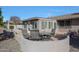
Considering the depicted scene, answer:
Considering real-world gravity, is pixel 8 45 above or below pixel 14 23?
below

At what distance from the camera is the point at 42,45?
3305 mm

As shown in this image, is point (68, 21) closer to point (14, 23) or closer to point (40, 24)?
point (40, 24)

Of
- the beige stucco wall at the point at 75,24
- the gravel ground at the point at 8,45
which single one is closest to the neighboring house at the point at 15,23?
the gravel ground at the point at 8,45

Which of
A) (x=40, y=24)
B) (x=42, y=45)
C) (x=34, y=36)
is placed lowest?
(x=42, y=45)

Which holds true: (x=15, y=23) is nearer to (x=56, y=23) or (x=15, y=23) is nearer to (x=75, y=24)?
(x=56, y=23)

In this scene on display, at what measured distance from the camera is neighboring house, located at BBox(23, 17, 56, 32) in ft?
10.6

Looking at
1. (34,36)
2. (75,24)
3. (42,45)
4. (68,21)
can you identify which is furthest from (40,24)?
(75,24)

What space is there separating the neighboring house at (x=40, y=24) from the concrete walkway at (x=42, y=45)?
0.88 feet

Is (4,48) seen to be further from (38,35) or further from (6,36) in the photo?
(38,35)

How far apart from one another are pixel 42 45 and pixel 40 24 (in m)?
0.43

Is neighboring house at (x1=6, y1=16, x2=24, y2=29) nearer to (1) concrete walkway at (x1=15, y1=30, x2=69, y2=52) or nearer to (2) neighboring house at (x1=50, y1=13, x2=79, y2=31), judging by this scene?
(1) concrete walkway at (x1=15, y1=30, x2=69, y2=52)

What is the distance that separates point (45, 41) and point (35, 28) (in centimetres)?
34
